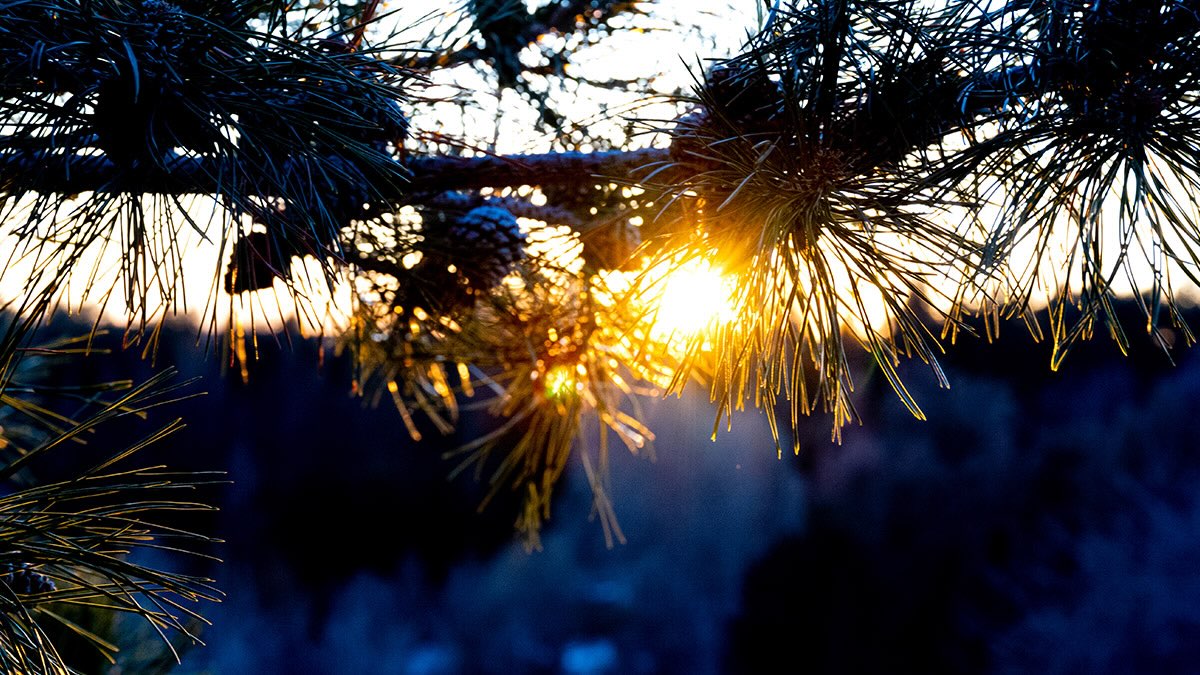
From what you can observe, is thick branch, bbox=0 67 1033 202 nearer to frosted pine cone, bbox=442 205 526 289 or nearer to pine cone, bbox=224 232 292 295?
pine cone, bbox=224 232 292 295

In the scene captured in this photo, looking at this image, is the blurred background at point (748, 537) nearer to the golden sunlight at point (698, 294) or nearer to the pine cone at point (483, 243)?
the pine cone at point (483, 243)

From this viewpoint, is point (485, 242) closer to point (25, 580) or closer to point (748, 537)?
point (25, 580)

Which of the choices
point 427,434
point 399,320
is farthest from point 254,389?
point 399,320

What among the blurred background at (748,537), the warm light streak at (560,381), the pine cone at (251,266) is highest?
the pine cone at (251,266)

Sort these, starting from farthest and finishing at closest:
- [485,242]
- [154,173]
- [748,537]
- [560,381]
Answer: [748,537]
[560,381]
[485,242]
[154,173]

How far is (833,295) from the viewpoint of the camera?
0.41 m

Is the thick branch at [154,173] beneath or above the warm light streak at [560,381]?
above

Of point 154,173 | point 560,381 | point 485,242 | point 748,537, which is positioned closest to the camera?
point 154,173

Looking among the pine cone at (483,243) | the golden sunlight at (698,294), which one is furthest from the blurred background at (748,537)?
the golden sunlight at (698,294)

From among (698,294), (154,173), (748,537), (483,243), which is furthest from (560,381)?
(748,537)

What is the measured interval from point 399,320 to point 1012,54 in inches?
25.9

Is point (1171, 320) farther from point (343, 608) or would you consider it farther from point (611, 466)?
point (343, 608)

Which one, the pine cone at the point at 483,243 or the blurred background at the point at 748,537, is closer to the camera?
the pine cone at the point at 483,243

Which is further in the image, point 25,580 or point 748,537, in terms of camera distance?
point 748,537
